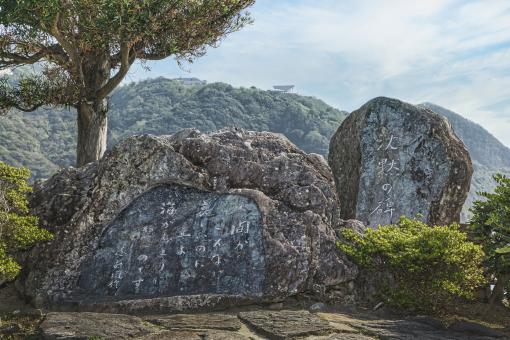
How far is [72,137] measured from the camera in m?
110

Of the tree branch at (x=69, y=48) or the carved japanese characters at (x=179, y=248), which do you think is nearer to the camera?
the carved japanese characters at (x=179, y=248)

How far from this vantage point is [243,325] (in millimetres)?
6539

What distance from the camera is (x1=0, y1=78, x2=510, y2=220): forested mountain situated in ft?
315

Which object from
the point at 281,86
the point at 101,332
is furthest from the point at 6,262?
the point at 281,86

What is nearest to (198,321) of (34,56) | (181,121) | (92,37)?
(92,37)

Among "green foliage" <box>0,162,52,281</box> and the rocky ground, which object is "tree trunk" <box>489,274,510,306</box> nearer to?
the rocky ground

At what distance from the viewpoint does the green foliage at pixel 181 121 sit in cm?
9585

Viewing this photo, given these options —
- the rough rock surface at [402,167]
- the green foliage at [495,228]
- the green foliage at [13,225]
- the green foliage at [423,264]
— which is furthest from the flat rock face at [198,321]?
the rough rock surface at [402,167]

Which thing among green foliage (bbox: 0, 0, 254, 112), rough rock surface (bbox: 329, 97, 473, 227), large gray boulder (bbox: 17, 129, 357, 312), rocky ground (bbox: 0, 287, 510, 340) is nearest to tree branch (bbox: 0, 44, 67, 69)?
green foliage (bbox: 0, 0, 254, 112)

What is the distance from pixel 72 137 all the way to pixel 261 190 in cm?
10933

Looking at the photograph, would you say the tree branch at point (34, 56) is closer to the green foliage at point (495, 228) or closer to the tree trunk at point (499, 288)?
the green foliage at point (495, 228)

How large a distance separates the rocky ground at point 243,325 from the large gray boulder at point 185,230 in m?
0.43

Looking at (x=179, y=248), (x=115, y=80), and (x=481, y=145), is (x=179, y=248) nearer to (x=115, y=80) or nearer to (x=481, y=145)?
(x=115, y=80)

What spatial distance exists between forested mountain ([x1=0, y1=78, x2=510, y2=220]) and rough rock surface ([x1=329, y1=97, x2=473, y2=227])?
75626mm
